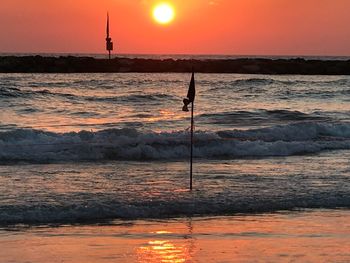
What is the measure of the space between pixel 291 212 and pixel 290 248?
220cm

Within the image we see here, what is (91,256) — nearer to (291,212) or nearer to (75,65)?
(291,212)

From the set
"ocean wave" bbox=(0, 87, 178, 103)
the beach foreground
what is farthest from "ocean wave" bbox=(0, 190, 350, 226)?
"ocean wave" bbox=(0, 87, 178, 103)

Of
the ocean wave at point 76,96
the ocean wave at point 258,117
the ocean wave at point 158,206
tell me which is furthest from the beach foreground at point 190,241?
the ocean wave at point 76,96

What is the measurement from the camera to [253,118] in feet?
82.8

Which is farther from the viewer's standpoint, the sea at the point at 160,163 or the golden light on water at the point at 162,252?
the sea at the point at 160,163

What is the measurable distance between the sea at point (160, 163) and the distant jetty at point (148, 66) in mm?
24244

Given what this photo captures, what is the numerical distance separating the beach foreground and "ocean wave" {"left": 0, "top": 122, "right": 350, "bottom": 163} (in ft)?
21.6

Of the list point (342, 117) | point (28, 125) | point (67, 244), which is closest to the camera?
point (67, 244)

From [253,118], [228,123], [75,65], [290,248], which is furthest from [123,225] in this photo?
[75,65]

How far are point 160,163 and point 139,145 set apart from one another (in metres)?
1.63

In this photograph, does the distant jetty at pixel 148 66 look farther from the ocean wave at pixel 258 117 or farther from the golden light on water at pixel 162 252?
the golden light on water at pixel 162 252

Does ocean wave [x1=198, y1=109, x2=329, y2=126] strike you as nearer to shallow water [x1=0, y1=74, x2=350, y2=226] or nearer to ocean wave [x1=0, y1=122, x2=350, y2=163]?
shallow water [x1=0, y1=74, x2=350, y2=226]

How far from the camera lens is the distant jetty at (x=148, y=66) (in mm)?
55375

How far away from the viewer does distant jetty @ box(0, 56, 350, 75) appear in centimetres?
5538
